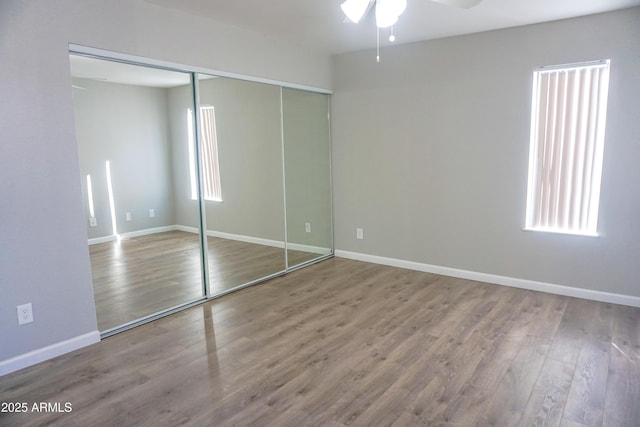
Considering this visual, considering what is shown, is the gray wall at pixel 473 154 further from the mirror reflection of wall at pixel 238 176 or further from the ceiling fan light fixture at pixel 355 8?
the ceiling fan light fixture at pixel 355 8

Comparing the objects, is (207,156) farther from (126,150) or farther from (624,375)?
(624,375)

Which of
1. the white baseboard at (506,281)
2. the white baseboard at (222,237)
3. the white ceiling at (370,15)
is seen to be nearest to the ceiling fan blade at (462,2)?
the white ceiling at (370,15)

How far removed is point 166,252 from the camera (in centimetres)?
365

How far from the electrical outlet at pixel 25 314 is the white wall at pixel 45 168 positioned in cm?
3

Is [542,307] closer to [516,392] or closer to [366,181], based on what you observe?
[516,392]

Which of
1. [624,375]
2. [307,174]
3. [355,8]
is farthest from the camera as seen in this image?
[307,174]

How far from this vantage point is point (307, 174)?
494 centimetres

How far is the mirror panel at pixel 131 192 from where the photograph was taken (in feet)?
9.89

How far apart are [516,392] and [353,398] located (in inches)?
36.9

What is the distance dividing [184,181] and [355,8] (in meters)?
2.13

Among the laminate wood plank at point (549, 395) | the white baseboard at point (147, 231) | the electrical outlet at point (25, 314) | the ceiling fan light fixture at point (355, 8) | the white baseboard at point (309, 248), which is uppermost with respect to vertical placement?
the ceiling fan light fixture at point (355, 8)

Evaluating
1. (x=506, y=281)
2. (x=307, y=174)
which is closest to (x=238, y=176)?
(x=307, y=174)

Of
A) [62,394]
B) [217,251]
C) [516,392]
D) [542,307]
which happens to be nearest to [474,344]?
[516,392]

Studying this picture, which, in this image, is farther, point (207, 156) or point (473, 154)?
point (473, 154)
